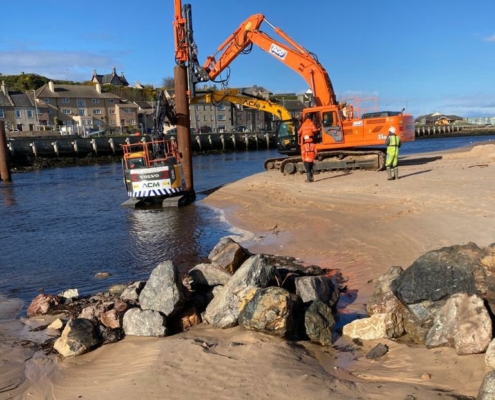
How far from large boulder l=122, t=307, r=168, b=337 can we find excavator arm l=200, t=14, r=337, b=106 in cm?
1526

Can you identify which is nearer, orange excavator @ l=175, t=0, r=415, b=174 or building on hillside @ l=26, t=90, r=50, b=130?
orange excavator @ l=175, t=0, r=415, b=174

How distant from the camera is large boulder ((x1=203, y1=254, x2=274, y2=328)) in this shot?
213 inches

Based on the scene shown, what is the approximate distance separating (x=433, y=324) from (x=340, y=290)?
199cm

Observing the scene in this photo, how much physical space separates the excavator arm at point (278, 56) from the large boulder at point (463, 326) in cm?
1543

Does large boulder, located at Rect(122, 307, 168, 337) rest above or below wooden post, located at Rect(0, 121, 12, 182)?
below

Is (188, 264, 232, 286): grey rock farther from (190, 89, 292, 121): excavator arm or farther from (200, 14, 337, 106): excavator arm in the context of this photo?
(190, 89, 292, 121): excavator arm

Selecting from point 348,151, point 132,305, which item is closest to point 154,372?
point 132,305

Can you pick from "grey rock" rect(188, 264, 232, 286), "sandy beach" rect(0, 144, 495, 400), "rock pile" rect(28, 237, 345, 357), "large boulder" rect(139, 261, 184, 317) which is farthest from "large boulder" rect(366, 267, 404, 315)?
"large boulder" rect(139, 261, 184, 317)

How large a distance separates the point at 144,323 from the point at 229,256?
6.65 feet

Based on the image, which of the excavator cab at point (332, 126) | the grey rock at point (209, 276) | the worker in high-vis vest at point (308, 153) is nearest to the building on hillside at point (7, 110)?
the excavator cab at point (332, 126)

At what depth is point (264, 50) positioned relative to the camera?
785 inches

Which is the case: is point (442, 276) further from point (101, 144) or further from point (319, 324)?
point (101, 144)

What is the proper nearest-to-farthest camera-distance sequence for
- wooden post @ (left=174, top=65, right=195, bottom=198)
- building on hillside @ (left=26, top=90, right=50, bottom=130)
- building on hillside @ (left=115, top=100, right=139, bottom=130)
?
wooden post @ (left=174, top=65, right=195, bottom=198), building on hillside @ (left=26, top=90, right=50, bottom=130), building on hillside @ (left=115, top=100, right=139, bottom=130)

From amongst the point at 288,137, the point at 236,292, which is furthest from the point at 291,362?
the point at 288,137
